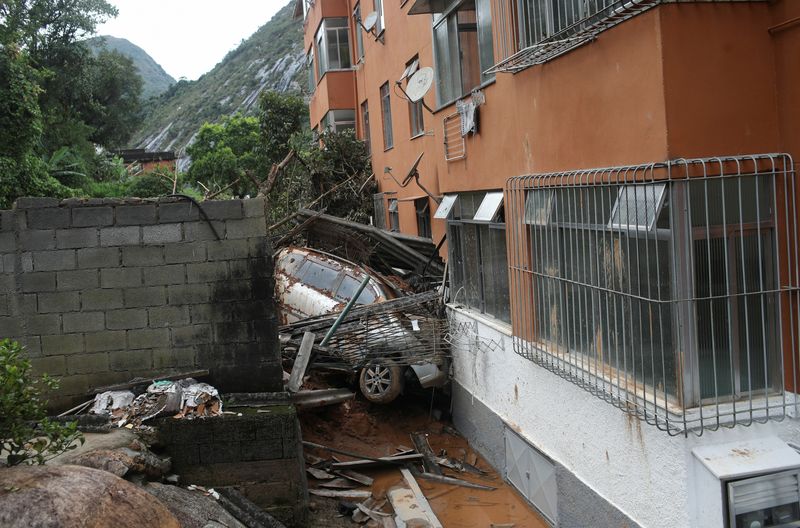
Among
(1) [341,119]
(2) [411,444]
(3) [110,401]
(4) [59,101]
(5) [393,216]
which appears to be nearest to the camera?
(3) [110,401]

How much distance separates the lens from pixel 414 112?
14.8 m

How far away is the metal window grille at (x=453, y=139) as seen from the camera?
9.66 meters

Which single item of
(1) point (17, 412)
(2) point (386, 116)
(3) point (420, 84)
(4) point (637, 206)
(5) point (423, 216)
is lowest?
(1) point (17, 412)

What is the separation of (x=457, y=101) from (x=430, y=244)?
3465 millimetres

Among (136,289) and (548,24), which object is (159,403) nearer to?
(136,289)

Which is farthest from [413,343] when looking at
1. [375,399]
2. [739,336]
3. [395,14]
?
[395,14]

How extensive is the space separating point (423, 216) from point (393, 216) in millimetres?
2781

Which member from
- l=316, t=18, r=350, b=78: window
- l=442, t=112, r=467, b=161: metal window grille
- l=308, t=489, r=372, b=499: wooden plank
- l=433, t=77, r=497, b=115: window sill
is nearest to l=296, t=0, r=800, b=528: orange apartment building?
l=433, t=77, r=497, b=115: window sill

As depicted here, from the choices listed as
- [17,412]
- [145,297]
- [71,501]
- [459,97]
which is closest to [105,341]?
[145,297]

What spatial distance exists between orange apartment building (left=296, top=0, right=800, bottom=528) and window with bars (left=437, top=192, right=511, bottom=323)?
1.96 ft

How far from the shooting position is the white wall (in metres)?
5.02

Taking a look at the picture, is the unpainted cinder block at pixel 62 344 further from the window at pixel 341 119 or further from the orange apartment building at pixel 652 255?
the window at pixel 341 119

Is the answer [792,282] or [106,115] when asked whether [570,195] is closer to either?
[792,282]

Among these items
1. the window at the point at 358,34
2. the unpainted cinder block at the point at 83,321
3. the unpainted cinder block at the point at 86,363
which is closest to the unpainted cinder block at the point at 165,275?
the unpainted cinder block at the point at 83,321
